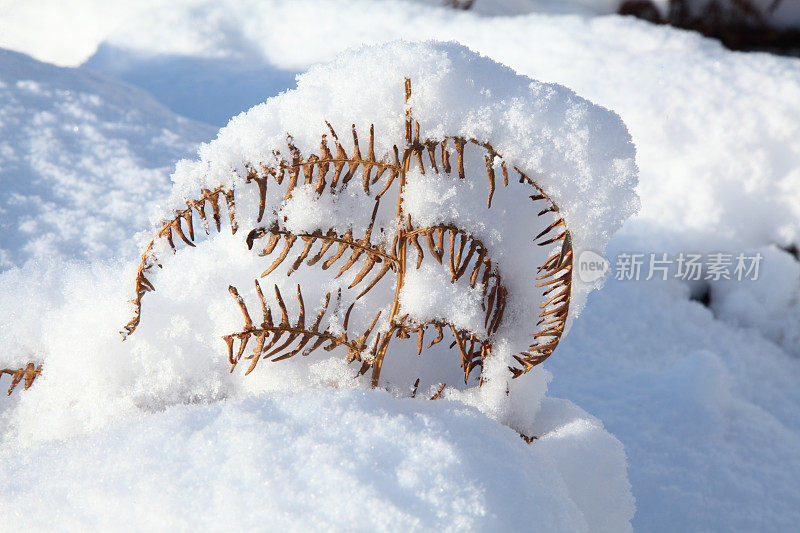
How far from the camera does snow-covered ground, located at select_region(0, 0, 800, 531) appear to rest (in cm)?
54

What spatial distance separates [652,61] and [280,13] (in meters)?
→ 1.92

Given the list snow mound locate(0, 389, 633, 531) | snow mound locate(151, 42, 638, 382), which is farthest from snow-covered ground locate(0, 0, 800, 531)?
snow mound locate(151, 42, 638, 382)

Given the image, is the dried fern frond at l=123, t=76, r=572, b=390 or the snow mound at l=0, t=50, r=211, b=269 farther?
the snow mound at l=0, t=50, r=211, b=269

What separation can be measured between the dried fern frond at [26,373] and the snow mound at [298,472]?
170mm

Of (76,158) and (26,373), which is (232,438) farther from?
(76,158)

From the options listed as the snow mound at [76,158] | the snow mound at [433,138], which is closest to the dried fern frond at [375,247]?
the snow mound at [433,138]

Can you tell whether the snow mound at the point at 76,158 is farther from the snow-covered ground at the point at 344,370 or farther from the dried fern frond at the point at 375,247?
the dried fern frond at the point at 375,247

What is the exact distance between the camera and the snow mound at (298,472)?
502 millimetres

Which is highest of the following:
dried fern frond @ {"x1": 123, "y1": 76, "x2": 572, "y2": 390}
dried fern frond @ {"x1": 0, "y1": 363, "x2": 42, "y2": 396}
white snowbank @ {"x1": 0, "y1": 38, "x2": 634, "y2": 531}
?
dried fern frond @ {"x1": 123, "y1": 76, "x2": 572, "y2": 390}

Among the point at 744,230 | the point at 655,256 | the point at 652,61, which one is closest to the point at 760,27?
the point at 652,61

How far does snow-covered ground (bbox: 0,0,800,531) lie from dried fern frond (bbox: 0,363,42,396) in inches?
0.8

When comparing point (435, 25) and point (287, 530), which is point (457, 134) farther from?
point (435, 25)

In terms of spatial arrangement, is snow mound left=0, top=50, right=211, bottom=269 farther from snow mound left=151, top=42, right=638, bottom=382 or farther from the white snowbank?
snow mound left=151, top=42, right=638, bottom=382

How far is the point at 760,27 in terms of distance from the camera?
116 inches
